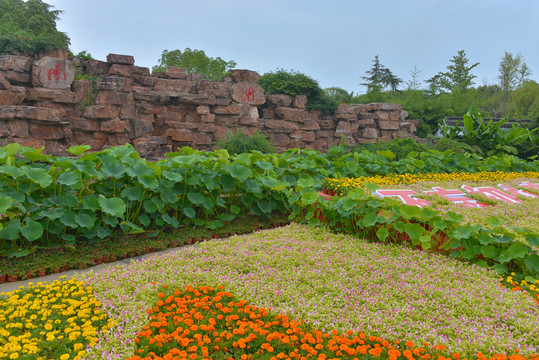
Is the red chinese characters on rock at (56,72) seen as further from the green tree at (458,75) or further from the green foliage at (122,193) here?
the green tree at (458,75)

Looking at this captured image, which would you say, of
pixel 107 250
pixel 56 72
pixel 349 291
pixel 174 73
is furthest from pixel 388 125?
pixel 349 291

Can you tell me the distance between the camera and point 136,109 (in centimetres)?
1168

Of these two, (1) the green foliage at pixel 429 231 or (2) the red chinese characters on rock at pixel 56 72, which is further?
(2) the red chinese characters on rock at pixel 56 72

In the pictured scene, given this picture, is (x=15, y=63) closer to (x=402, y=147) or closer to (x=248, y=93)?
(x=248, y=93)

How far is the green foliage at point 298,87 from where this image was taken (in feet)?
43.8

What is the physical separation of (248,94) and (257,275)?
10.1 m

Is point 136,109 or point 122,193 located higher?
point 136,109

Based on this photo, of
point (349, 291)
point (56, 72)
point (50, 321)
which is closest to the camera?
point (50, 321)

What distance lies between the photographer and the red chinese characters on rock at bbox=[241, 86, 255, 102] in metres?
12.6

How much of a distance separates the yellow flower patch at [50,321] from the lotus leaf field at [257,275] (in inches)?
0.5

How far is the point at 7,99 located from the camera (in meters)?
10.1

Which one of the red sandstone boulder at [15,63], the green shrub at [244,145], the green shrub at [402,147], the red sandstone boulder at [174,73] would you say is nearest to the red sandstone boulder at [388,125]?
the green shrub at [402,147]

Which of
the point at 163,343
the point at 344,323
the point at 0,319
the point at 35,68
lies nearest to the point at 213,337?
the point at 163,343

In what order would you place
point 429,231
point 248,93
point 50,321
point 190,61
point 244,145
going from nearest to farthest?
point 50,321 < point 429,231 < point 244,145 < point 248,93 < point 190,61
